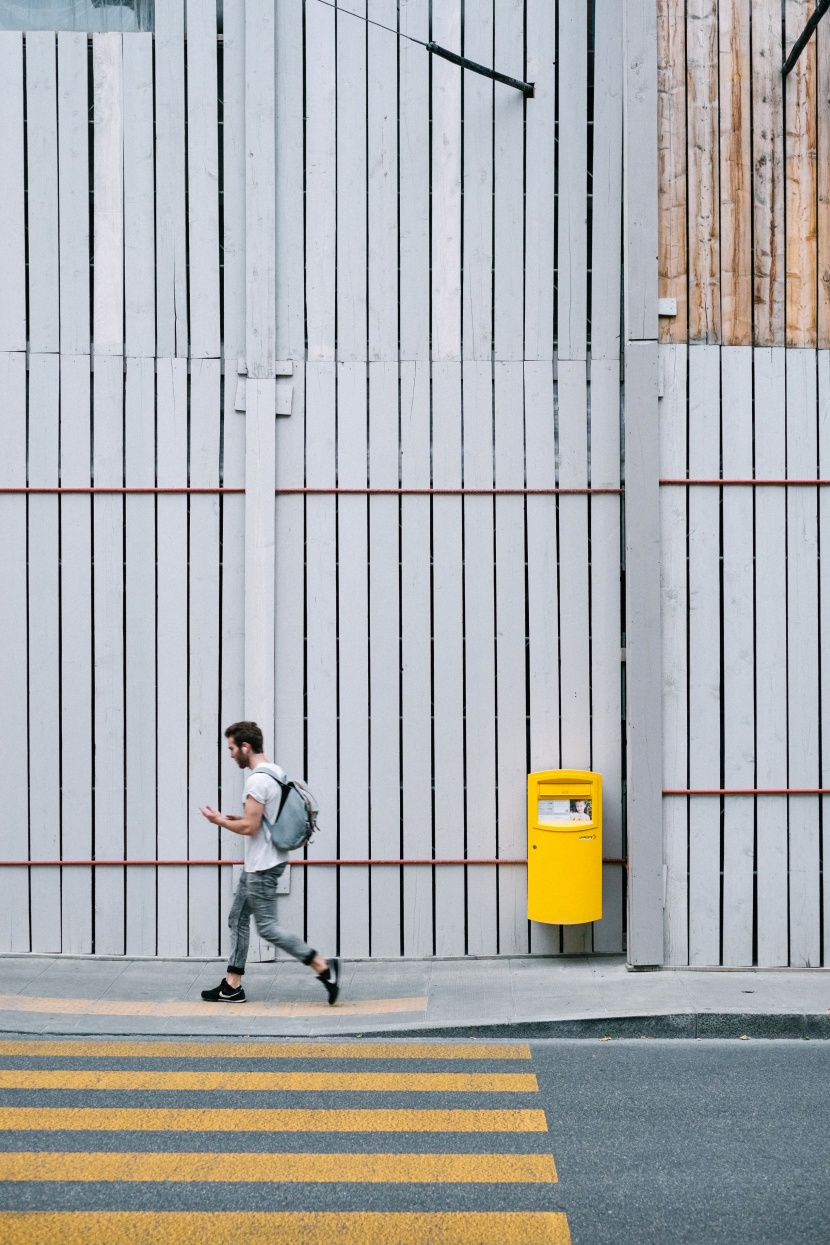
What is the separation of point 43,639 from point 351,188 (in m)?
3.82

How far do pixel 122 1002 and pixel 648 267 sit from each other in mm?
5807

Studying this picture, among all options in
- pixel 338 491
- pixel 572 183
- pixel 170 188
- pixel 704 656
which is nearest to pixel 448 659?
pixel 338 491

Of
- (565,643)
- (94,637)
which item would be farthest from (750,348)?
(94,637)

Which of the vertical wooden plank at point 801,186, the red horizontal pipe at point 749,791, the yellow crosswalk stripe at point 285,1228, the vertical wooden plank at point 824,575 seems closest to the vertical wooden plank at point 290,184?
the vertical wooden plank at point 801,186

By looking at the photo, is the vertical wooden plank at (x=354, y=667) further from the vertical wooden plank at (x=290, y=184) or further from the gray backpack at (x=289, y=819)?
the gray backpack at (x=289, y=819)

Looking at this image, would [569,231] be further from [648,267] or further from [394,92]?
[394,92]

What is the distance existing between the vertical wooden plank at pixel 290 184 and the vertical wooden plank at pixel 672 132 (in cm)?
246

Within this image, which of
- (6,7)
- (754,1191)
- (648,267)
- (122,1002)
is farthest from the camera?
(6,7)

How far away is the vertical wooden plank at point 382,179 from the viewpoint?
8.10 metres

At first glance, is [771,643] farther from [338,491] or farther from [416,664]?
[338,491]

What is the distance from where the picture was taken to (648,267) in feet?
25.4

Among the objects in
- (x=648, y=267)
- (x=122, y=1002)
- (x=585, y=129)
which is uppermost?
(x=585, y=129)

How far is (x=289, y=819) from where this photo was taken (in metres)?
7.07

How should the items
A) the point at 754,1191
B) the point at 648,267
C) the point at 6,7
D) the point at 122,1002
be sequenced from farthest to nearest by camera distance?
the point at 6,7 → the point at 648,267 → the point at 122,1002 → the point at 754,1191
